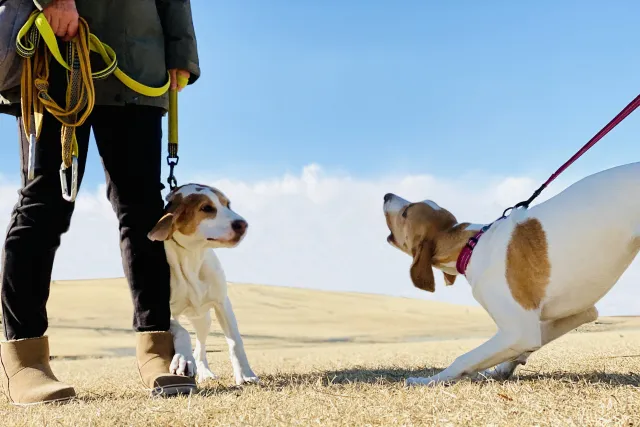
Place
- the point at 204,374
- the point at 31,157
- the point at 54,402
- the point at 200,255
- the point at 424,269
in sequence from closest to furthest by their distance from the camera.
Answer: the point at 54,402 → the point at 31,157 → the point at 424,269 → the point at 200,255 → the point at 204,374

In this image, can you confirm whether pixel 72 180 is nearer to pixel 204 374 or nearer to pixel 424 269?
pixel 204 374

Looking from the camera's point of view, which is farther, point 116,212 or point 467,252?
point 116,212

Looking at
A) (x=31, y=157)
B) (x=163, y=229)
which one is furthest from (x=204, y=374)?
(x=31, y=157)

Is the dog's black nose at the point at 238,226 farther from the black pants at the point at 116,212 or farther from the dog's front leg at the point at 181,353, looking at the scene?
the dog's front leg at the point at 181,353

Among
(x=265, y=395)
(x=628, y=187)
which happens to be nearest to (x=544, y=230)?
(x=628, y=187)

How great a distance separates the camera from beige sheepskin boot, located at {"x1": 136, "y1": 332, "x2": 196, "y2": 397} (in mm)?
3439

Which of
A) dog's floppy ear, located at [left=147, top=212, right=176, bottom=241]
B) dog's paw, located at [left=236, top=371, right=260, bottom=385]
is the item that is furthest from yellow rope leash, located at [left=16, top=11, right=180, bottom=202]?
dog's paw, located at [left=236, top=371, right=260, bottom=385]

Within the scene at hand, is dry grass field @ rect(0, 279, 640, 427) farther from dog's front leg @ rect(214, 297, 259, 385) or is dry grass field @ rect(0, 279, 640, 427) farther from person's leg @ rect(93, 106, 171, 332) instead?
person's leg @ rect(93, 106, 171, 332)

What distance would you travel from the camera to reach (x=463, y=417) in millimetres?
2338

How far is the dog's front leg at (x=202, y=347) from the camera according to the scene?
14.8 ft

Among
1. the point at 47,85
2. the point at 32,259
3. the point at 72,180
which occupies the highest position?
the point at 47,85

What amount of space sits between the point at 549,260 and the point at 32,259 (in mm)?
2525

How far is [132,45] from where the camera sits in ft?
12.0

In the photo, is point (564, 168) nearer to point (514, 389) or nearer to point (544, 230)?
point (544, 230)
